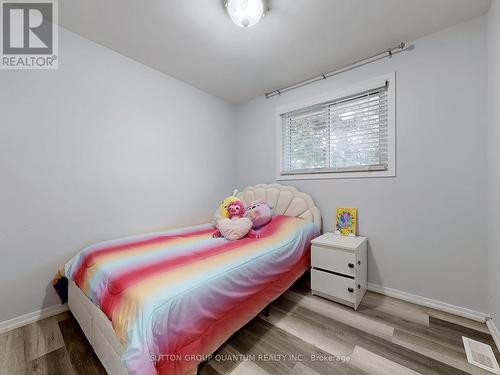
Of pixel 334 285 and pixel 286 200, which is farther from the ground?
pixel 286 200

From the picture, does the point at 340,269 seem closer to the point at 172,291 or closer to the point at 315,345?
the point at 315,345

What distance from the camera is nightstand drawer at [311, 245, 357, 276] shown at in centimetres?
178

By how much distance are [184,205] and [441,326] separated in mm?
2701

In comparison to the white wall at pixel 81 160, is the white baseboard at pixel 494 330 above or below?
below

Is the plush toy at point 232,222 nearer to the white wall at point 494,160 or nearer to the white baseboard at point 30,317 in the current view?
the white baseboard at point 30,317

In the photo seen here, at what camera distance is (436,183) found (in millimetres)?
1753

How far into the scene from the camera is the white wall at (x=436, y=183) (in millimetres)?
1604

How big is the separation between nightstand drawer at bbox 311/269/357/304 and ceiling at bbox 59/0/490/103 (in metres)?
2.19

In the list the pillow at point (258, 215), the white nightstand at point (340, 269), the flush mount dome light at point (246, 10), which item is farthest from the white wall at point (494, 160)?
the pillow at point (258, 215)

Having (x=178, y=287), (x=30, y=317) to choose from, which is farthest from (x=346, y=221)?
(x=30, y=317)

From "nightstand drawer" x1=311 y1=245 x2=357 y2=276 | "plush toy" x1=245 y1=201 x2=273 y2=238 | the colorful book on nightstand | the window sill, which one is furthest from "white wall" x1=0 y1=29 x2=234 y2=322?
the colorful book on nightstand

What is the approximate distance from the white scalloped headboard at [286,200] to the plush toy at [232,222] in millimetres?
596

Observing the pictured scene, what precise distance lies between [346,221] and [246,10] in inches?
83.5

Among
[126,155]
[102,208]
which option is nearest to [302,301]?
[102,208]
